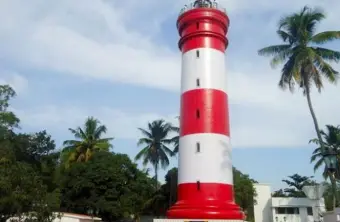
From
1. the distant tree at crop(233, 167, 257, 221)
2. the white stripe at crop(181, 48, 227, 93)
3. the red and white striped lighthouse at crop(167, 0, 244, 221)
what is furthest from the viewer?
the distant tree at crop(233, 167, 257, 221)

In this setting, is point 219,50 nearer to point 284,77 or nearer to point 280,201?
point 284,77

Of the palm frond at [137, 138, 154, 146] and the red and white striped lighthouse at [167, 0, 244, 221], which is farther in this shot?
the palm frond at [137, 138, 154, 146]

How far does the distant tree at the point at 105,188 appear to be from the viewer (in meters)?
33.3

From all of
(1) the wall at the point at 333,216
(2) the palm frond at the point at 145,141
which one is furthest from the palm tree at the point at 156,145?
(1) the wall at the point at 333,216

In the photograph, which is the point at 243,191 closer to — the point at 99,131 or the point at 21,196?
the point at 99,131

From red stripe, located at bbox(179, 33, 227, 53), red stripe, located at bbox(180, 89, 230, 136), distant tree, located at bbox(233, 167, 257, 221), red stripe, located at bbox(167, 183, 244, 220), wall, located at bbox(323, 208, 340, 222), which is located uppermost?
red stripe, located at bbox(179, 33, 227, 53)

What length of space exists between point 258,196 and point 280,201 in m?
3.03

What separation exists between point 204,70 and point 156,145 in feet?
70.1

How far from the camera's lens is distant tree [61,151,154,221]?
3331cm

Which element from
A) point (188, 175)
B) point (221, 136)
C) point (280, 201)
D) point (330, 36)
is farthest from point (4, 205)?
point (280, 201)

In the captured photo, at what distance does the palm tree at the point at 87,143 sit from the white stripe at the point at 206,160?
19212 millimetres

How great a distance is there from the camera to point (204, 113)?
22.6 m

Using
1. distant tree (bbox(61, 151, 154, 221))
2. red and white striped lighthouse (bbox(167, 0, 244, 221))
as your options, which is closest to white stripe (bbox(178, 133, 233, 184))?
red and white striped lighthouse (bbox(167, 0, 244, 221))

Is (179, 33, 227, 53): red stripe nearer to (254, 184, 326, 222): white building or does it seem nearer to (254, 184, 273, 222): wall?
(254, 184, 326, 222): white building
